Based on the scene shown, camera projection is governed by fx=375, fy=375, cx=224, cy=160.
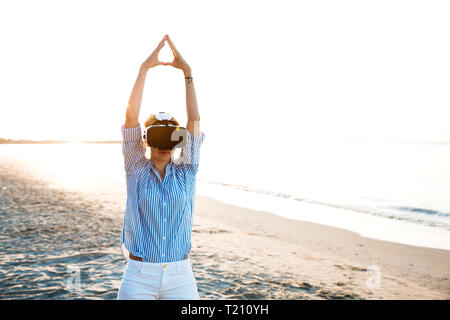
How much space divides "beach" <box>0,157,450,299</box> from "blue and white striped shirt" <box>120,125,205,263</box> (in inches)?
164

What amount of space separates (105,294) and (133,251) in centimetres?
423

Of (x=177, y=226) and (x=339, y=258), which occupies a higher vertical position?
(x=177, y=226)

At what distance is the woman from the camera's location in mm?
2713

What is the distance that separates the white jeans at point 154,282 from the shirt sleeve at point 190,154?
71 centimetres

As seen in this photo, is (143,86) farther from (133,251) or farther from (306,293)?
(306,293)

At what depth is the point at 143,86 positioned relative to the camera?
9.69ft

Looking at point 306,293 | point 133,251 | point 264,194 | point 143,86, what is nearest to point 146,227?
point 133,251

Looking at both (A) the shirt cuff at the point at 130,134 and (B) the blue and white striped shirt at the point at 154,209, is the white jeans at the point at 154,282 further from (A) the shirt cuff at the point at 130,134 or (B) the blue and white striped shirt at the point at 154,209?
(A) the shirt cuff at the point at 130,134

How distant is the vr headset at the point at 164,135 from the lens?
2.76 m

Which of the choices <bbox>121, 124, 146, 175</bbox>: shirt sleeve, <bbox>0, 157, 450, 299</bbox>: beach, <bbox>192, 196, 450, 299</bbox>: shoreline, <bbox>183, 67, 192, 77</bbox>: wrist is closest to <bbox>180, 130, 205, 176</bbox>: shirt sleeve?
<bbox>121, 124, 146, 175</bbox>: shirt sleeve

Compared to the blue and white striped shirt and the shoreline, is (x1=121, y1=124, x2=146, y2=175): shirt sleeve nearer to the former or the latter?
the blue and white striped shirt

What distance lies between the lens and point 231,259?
914 cm

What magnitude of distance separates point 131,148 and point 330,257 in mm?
8716

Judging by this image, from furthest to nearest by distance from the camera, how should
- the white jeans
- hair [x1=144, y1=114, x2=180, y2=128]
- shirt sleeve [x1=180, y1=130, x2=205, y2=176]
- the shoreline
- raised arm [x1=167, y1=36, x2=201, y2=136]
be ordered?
the shoreline → raised arm [x1=167, y1=36, x2=201, y2=136] → shirt sleeve [x1=180, y1=130, x2=205, y2=176] → hair [x1=144, y1=114, x2=180, y2=128] → the white jeans
